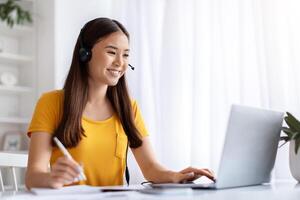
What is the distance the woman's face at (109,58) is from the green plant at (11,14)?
1824 millimetres

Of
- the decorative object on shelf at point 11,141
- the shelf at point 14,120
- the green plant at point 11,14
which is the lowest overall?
the decorative object on shelf at point 11,141

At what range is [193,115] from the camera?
105 inches

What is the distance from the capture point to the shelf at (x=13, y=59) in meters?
3.48

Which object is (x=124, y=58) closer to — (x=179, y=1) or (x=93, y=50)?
(x=93, y=50)

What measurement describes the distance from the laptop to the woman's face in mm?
520

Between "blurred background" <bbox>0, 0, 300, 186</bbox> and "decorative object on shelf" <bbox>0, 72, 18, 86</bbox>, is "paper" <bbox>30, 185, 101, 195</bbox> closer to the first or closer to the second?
"blurred background" <bbox>0, 0, 300, 186</bbox>

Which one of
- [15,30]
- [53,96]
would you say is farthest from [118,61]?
[15,30]

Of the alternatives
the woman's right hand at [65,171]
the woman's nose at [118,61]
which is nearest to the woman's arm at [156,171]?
the woman's nose at [118,61]

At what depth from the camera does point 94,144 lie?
5.58 feet

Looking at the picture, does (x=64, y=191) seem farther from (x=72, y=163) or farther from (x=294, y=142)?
(x=294, y=142)

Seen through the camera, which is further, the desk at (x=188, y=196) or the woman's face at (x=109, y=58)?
the woman's face at (x=109, y=58)

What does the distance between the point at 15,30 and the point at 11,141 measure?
0.84m

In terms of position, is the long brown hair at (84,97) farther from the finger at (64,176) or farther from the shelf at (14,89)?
the shelf at (14,89)

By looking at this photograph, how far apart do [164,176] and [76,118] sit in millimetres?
362
